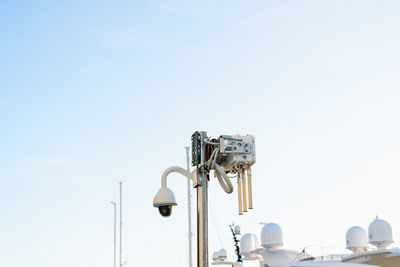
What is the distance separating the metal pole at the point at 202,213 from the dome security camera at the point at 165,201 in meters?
0.51

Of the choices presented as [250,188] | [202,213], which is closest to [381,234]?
[250,188]

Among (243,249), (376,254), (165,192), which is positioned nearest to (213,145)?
(165,192)

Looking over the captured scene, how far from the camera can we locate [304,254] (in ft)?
110

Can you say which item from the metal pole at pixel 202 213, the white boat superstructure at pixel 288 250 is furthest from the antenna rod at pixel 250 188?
the white boat superstructure at pixel 288 250

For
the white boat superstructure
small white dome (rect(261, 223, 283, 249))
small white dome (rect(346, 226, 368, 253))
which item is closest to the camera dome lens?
the white boat superstructure

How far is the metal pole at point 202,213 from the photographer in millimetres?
9820

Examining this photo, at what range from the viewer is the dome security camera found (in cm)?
1038

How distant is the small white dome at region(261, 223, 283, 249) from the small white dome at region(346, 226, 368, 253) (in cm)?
535

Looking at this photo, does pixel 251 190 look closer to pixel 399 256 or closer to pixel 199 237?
pixel 199 237

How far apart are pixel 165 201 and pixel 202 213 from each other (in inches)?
30.3

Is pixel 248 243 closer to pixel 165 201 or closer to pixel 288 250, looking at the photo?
pixel 288 250

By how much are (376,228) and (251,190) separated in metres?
28.5

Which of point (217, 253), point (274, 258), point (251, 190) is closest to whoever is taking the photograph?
point (251, 190)

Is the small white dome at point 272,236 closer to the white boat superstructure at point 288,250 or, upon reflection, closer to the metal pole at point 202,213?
the white boat superstructure at point 288,250
